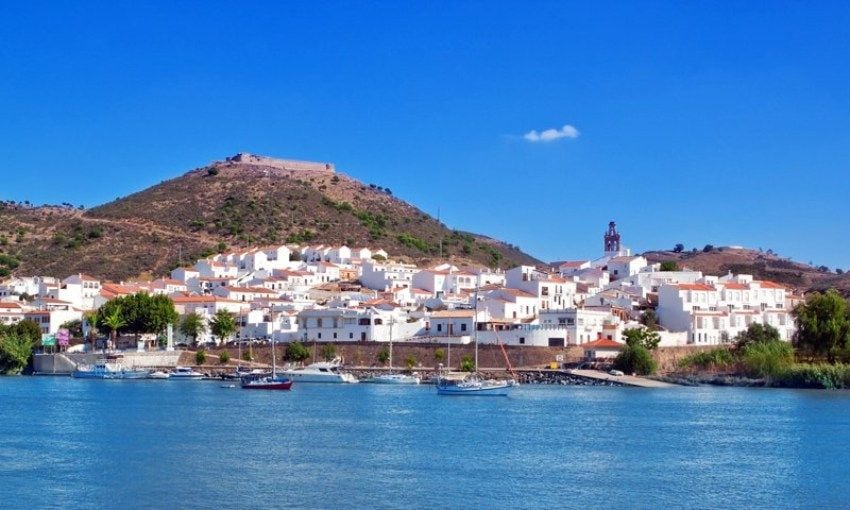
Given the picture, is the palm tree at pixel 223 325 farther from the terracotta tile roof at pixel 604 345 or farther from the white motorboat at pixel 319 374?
the terracotta tile roof at pixel 604 345

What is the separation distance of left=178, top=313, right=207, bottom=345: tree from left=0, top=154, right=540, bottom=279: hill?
97.0 ft

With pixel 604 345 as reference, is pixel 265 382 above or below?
below

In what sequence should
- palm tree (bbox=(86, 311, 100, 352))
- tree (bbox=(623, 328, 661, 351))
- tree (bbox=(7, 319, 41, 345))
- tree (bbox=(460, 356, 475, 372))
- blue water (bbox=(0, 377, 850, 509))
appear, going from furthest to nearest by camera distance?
1. tree (bbox=(7, 319, 41, 345))
2. palm tree (bbox=(86, 311, 100, 352))
3. tree (bbox=(460, 356, 475, 372))
4. tree (bbox=(623, 328, 661, 351))
5. blue water (bbox=(0, 377, 850, 509))

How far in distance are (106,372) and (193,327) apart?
23.3 feet

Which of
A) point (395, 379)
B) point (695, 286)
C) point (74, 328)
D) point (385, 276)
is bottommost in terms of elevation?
point (395, 379)

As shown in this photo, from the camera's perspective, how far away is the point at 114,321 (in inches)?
2940

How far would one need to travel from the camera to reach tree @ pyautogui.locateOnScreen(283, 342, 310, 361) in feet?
234

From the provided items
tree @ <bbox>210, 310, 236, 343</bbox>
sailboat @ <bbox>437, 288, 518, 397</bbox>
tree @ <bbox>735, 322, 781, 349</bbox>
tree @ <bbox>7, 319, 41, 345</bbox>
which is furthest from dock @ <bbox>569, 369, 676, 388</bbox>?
tree @ <bbox>7, 319, 41, 345</bbox>

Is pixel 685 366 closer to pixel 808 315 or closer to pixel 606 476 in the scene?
pixel 808 315

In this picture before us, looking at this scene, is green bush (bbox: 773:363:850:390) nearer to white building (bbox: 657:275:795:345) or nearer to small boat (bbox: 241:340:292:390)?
white building (bbox: 657:275:795:345)

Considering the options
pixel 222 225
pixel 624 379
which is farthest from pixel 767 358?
pixel 222 225

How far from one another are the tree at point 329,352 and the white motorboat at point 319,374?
7.24 ft

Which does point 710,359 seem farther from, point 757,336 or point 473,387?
point 473,387

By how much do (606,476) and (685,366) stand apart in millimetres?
40403
